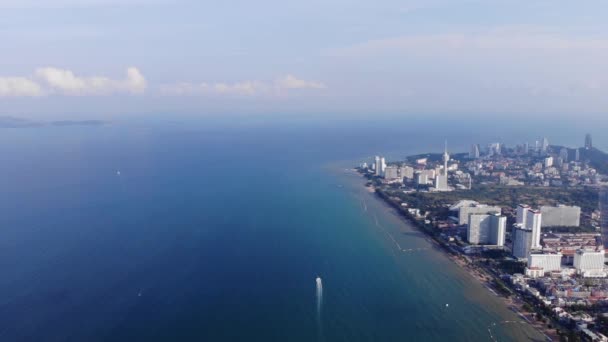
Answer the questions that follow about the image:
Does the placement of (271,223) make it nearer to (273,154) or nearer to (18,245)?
(18,245)

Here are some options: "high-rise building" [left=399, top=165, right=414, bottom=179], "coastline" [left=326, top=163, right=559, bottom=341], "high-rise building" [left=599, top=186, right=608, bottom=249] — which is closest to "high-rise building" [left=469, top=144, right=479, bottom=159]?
"high-rise building" [left=399, top=165, right=414, bottom=179]

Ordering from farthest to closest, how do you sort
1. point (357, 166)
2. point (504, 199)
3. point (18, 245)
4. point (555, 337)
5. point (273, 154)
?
point (273, 154) < point (357, 166) < point (504, 199) < point (18, 245) < point (555, 337)

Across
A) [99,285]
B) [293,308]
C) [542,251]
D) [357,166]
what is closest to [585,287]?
[542,251]

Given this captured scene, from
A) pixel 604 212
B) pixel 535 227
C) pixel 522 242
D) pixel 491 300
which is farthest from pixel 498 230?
pixel 604 212

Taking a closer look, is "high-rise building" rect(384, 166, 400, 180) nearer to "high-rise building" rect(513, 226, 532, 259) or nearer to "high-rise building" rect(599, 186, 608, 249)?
"high-rise building" rect(599, 186, 608, 249)

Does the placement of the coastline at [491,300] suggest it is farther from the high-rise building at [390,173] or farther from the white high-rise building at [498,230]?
the high-rise building at [390,173]

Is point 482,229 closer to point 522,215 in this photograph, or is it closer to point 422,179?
point 522,215

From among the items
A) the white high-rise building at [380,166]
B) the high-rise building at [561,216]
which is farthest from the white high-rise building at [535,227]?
the white high-rise building at [380,166]
